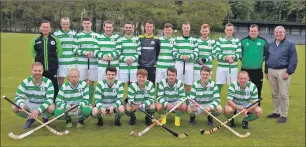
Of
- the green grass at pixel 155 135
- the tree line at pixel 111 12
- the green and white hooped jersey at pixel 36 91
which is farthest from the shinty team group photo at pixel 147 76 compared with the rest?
the tree line at pixel 111 12

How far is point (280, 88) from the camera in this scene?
8.25 m

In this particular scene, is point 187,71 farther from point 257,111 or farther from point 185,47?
point 257,111

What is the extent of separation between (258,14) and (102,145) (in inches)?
2469

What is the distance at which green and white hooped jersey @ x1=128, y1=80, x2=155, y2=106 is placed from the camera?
24.4ft

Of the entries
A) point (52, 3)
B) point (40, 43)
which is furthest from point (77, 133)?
point (52, 3)

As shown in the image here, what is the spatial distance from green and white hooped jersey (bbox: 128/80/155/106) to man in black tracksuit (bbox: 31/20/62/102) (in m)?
1.71

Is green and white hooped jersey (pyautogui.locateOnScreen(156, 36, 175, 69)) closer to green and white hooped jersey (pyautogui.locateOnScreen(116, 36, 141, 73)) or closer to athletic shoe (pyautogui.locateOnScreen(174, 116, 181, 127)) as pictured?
green and white hooped jersey (pyautogui.locateOnScreen(116, 36, 141, 73))

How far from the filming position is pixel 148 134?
23.1 ft

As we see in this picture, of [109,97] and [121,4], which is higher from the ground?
[121,4]

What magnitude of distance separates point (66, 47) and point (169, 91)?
2402 millimetres

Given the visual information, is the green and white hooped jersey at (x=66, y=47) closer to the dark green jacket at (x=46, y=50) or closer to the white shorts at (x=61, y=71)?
the white shorts at (x=61, y=71)

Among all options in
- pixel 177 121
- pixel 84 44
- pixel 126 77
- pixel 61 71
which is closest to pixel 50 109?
pixel 61 71

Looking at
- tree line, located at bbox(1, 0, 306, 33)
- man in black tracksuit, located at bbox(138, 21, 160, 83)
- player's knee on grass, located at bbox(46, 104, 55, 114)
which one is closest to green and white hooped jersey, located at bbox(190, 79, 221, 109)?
man in black tracksuit, located at bbox(138, 21, 160, 83)

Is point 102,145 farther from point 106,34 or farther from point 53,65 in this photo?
point 106,34
